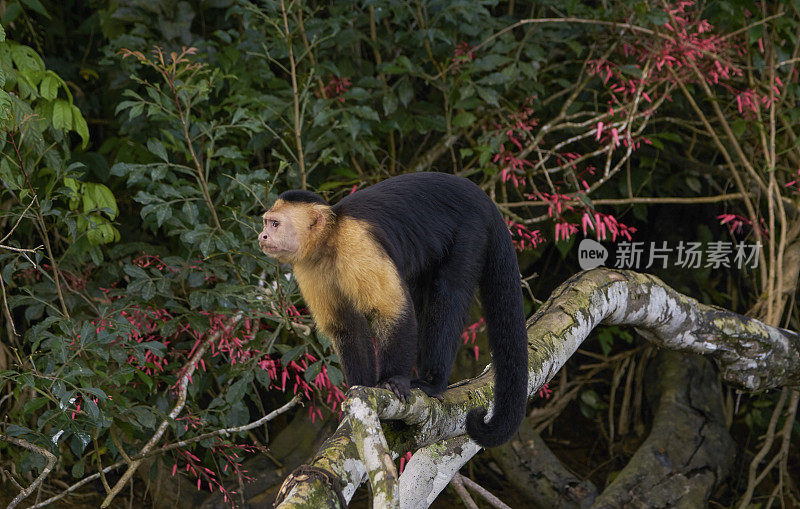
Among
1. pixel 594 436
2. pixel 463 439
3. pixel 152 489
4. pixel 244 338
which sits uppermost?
pixel 463 439

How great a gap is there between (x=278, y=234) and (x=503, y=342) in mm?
671

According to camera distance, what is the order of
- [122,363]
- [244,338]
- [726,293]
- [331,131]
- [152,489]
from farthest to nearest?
[726,293]
[152,489]
[331,131]
[244,338]
[122,363]

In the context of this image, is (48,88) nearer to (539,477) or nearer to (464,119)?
(464,119)

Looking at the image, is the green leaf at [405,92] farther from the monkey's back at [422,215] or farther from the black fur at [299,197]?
the black fur at [299,197]

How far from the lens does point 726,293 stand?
4641 millimetres

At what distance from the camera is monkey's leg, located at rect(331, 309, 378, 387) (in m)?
2.13

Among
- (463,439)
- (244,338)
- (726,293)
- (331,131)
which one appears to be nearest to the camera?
(463,439)

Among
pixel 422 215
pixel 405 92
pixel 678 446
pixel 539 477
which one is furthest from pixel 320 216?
pixel 678 446

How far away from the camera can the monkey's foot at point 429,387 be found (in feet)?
6.63

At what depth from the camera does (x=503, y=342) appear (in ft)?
7.11

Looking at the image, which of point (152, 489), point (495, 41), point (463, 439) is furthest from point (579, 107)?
point (152, 489)

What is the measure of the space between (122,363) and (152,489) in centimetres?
129

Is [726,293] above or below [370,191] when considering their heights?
below

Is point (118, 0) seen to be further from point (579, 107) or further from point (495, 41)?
point (579, 107)
